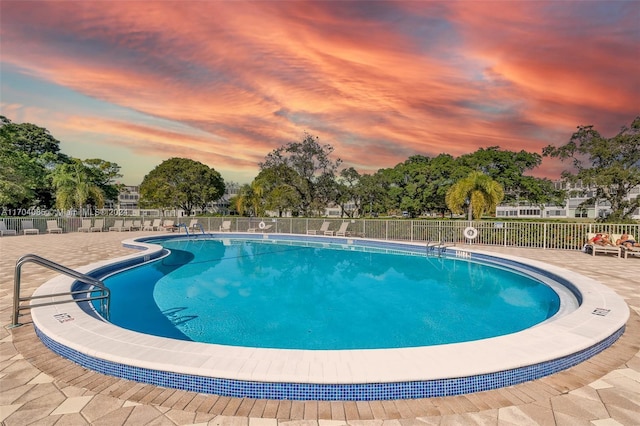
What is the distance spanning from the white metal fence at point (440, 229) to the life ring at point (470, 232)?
0.94 m

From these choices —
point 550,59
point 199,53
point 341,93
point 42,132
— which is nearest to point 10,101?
point 199,53

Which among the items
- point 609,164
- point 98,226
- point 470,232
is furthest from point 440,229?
point 98,226

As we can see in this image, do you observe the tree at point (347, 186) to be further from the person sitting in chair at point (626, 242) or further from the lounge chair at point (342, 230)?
the person sitting in chair at point (626, 242)

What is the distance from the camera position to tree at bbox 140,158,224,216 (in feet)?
127

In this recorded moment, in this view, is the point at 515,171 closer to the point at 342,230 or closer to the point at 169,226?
the point at 342,230

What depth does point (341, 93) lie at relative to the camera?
15.2 metres

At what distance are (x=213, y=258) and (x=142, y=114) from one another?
9856 millimetres

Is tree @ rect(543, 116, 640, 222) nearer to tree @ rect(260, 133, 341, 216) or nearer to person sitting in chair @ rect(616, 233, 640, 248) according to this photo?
person sitting in chair @ rect(616, 233, 640, 248)

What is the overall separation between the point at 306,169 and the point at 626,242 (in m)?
20.5

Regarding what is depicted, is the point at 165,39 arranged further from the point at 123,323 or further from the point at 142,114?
the point at 123,323

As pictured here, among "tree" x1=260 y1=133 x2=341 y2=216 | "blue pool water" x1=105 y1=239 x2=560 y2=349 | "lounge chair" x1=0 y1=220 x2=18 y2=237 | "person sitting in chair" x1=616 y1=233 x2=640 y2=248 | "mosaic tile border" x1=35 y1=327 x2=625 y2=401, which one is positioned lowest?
"blue pool water" x1=105 y1=239 x2=560 y2=349

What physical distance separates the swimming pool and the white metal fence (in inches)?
441

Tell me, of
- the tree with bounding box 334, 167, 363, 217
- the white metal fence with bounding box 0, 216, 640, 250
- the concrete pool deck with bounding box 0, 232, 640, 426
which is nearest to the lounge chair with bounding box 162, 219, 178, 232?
the white metal fence with bounding box 0, 216, 640, 250

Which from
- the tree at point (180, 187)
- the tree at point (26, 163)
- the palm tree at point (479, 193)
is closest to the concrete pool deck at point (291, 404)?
the palm tree at point (479, 193)
